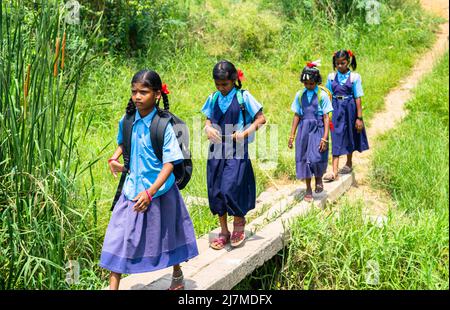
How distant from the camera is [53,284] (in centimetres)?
343

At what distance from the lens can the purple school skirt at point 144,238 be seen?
3.19 m

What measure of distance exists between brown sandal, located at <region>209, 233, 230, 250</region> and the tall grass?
3.67 ft

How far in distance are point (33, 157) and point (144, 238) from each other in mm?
832

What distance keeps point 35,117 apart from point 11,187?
1.55ft

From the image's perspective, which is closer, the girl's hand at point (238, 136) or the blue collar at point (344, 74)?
the girl's hand at point (238, 136)

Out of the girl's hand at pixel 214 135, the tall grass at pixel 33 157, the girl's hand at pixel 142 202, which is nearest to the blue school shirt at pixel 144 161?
the girl's hand at pixel 142 202

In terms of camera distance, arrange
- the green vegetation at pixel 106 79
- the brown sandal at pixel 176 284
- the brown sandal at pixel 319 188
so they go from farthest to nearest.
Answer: the brown sandal at pixel 319 188 → the brown sandal at pixel 176 284 → the green vegetation at pixel 106 79

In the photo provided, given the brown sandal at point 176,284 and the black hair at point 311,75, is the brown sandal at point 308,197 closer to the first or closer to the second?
the black hair at point 311,75

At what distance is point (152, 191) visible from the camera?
10.3 ft

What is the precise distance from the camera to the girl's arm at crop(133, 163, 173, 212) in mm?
3104

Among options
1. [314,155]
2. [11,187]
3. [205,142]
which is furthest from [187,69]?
[11,187]

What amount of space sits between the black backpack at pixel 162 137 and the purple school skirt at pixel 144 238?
0.09 meters
